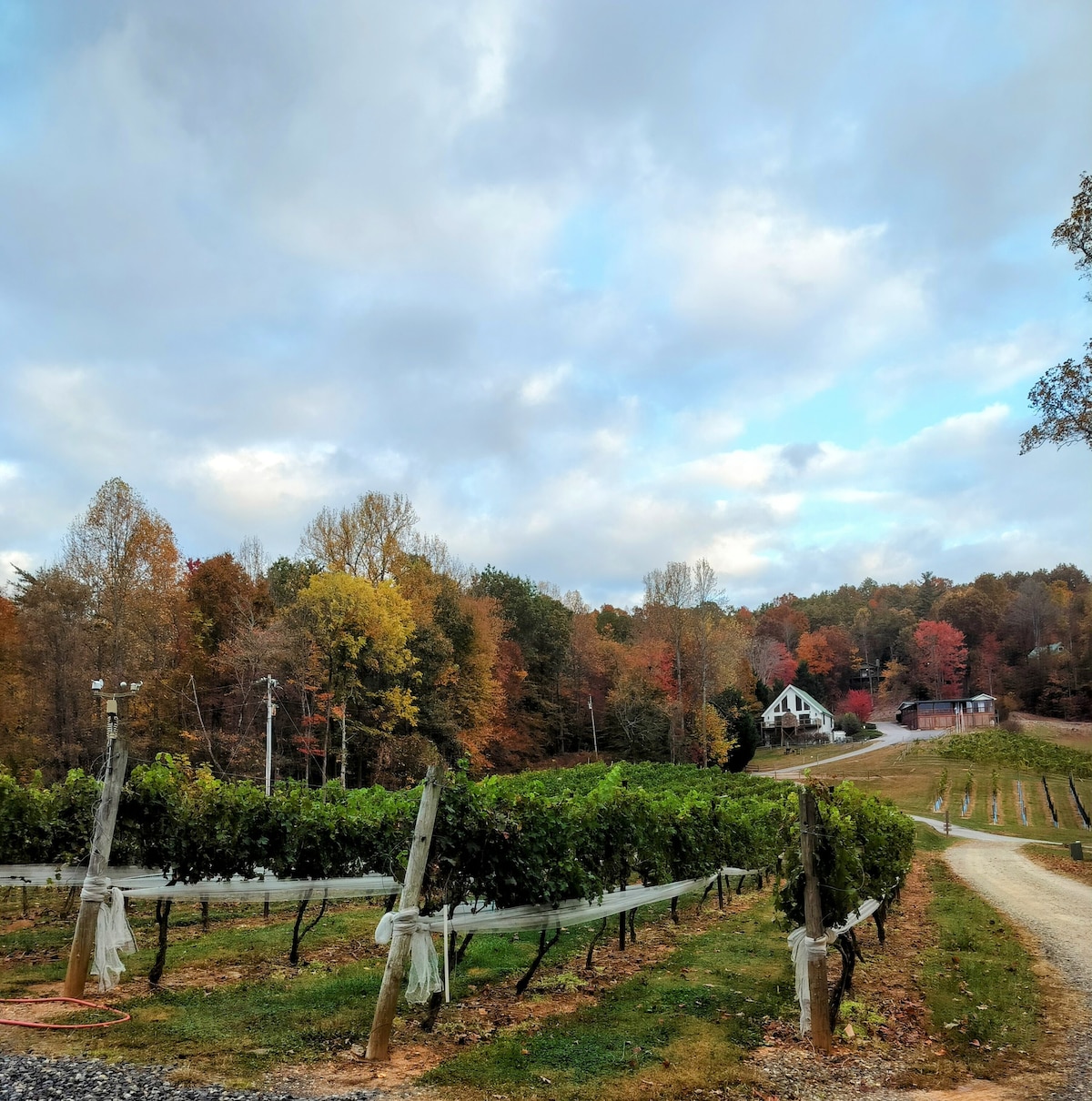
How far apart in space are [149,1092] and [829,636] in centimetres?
11264

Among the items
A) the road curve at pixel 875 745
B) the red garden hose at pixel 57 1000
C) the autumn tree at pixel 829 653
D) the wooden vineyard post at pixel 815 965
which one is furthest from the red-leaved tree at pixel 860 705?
the red garden hose at pixel 57 1000

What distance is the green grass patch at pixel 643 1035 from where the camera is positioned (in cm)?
552

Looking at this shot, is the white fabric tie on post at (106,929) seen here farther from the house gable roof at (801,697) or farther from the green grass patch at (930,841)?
the house gable roof at (801,697)

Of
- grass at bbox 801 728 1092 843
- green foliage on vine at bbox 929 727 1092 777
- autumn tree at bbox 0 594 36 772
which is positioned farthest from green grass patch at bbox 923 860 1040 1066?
green foliage on vine at bbox 929 727 1092 777

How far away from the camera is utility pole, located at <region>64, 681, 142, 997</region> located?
7375 millimetres

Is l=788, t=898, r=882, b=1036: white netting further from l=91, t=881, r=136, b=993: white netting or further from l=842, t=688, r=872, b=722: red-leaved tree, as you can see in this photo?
l=842, t=688, r=872, b=722: red-leaved tree

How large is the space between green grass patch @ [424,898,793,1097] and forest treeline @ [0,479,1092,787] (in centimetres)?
1356

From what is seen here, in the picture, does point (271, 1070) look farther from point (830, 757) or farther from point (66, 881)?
point (830, 757)

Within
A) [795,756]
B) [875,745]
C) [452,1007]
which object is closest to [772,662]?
[875,745]

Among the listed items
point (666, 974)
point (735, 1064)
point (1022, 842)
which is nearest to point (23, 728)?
point (666, 974)

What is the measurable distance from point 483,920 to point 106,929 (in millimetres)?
3907

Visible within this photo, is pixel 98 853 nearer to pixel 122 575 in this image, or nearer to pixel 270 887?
pixel 270 887

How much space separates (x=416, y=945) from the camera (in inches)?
238

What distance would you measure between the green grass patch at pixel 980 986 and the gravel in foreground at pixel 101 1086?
227 inches
